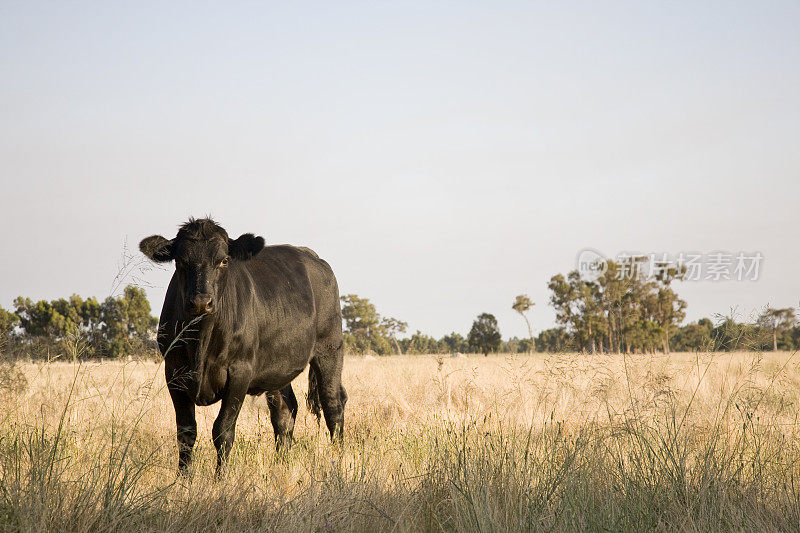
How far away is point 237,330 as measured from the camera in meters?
7.06

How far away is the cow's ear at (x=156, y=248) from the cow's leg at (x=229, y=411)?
1.29m

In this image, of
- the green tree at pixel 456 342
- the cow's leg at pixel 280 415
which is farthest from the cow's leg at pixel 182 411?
the green tree at pixel 456 342

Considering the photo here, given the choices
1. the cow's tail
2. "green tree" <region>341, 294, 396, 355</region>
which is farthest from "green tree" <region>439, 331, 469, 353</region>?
the cow's tail

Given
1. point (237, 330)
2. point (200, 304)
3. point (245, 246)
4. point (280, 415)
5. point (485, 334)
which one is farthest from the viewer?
point (485, 334)

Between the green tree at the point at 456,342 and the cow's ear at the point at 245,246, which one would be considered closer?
the cow's ear at the point at 245,246

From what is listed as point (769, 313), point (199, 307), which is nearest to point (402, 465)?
point (199, 307)

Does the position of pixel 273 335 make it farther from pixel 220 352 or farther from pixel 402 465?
pixel 402 465

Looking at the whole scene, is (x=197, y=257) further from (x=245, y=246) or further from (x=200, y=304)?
(x=245, y=246)

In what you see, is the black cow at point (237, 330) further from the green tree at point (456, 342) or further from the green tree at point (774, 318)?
the green tree at point (456, 342)

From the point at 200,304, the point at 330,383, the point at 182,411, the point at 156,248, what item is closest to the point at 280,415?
the point at 330,383

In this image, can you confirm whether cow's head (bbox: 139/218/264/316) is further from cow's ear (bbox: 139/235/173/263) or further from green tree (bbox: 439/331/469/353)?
green tree (bbox: 439/331/469/353)

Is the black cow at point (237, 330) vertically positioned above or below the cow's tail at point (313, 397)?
above

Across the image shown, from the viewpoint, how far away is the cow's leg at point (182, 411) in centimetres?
636

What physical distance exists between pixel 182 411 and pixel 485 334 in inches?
1944
